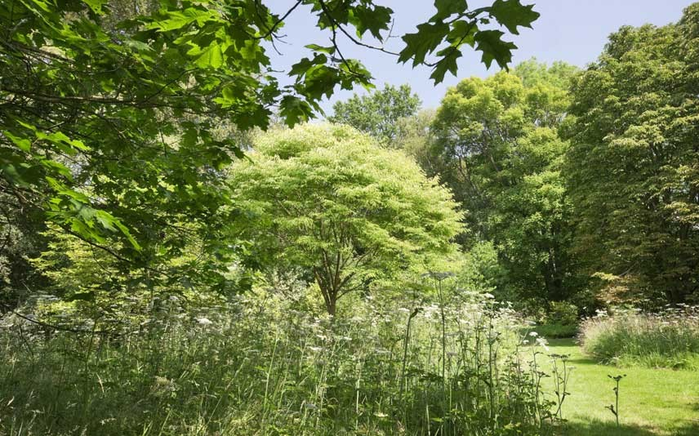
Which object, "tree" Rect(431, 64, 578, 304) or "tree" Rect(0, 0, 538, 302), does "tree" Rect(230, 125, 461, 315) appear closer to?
"tree" Rect(0, 0, 538, 302)

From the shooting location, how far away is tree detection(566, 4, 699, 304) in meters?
13.6

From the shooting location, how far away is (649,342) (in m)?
8.62

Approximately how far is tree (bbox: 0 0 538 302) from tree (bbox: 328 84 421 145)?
30.8 metres

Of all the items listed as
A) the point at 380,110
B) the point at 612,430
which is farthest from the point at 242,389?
the point at 380,110

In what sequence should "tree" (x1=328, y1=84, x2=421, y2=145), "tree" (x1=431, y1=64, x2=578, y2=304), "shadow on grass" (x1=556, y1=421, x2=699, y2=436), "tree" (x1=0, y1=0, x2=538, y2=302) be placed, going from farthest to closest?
"tree" (x1=328, y1=84, x2=421, y2=145) < "tree" (x1=431, y1=64, x2=578, y2=304) < "shadow on grass" (x1=556, y1=421, x2=699, y2=436) < "tree" (x1=0, y1=0, x2=538, y2=302)

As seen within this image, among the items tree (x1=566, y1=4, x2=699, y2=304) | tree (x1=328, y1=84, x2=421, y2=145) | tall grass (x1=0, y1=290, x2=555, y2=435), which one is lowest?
tall grass (x1=0, y1=290, x2=555, y2=435)

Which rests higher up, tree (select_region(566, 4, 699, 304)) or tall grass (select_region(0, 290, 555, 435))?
tree (select_region(566, 4, 699, 304))

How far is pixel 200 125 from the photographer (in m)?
2.82

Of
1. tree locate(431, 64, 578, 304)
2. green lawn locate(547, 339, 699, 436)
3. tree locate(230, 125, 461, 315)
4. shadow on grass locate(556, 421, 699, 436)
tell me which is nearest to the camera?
shadow on grass locate(556, 421, 699, 436)

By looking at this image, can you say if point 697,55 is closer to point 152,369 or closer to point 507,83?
point 507,83

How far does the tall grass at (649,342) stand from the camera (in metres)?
8.01

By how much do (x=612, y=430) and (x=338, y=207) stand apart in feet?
20.3

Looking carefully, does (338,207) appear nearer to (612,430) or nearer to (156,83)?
(612,430)

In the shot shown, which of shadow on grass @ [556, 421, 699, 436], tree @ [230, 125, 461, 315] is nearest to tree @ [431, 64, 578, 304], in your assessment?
tree @ [230, 125, 461, 315]
